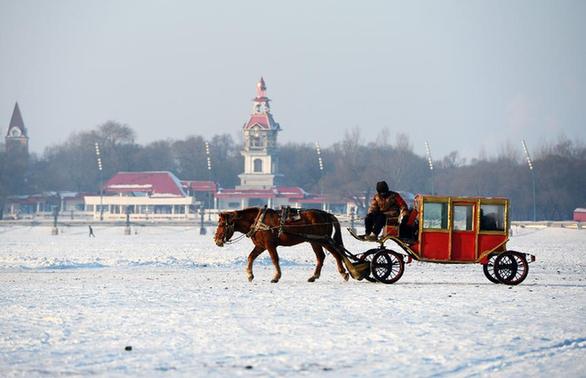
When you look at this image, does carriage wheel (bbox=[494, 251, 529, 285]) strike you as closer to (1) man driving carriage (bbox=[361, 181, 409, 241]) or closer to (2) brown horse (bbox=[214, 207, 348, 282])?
(1) man driving carriage (bbox=[361, 181, 409, 241])

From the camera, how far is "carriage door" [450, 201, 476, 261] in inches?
868

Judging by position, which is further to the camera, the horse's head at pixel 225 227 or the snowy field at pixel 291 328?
the horse's head at pixel 225 227

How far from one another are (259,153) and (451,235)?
434 ft

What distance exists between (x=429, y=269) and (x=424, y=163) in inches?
5385

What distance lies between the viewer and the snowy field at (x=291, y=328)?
13.1m

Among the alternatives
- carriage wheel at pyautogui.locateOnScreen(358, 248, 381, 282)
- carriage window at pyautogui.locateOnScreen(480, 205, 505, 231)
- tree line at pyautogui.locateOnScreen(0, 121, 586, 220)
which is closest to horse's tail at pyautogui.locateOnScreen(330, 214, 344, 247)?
carriage wheel at pyautogui.locateOnScreen(358, 248, 381, 282)

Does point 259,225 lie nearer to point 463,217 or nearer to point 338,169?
point 463,217

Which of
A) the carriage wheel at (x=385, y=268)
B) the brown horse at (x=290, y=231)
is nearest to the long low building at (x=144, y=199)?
the brown horse at (x=290, y=231)

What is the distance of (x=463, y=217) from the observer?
873 inches

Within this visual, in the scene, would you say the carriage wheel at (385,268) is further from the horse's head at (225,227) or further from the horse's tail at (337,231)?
the horse's head at (225,227)

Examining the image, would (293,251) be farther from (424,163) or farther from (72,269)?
(424,163)

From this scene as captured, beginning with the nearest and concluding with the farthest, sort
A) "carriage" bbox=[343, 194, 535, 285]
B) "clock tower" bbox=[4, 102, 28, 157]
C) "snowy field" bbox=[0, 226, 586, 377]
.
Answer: "snowy field" bbox=[0, 226, 586, 377] → "carriage" bbox=[343, 194, 535, 285] → "clock tower" bbox=[4, 102, 28, 157]

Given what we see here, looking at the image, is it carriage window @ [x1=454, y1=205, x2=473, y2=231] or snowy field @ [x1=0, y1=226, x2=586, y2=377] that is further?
carriage window @ [x1=454, y1=205, x2=473, y2=231]

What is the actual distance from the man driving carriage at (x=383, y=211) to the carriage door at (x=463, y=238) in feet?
3.01
